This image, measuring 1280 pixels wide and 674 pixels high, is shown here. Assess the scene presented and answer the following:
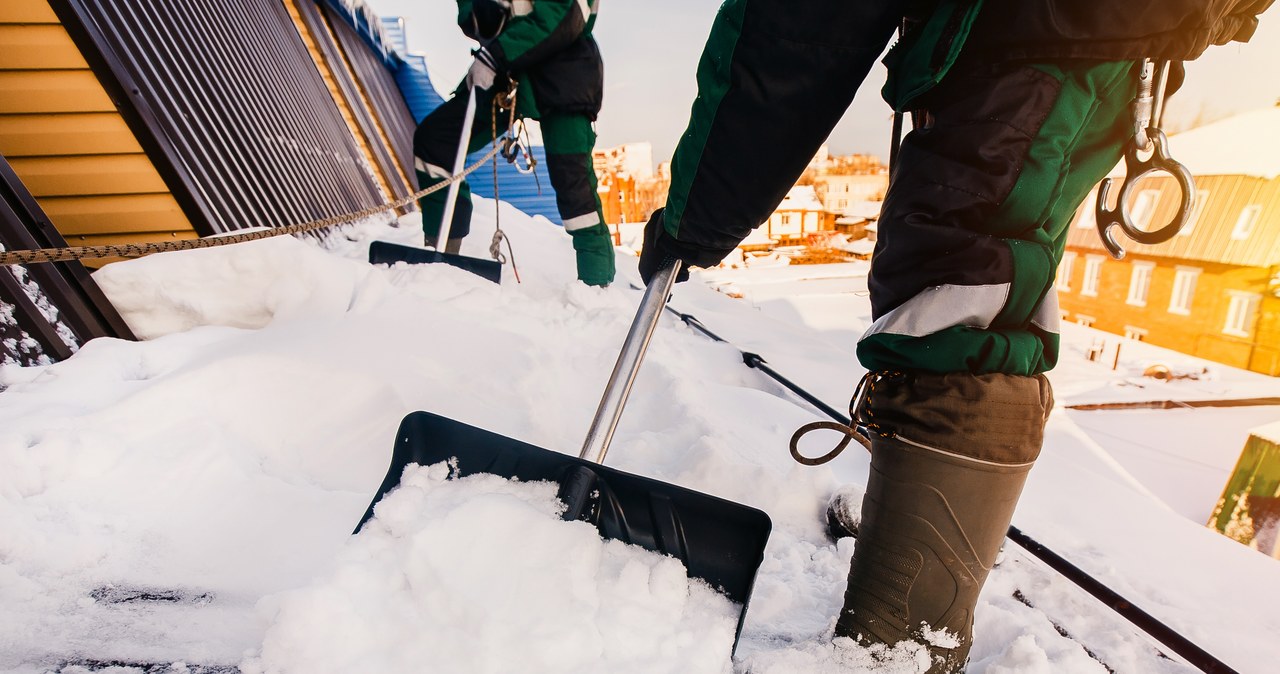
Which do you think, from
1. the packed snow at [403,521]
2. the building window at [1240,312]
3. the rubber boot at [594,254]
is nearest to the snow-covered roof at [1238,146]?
the building window at [1240,312]

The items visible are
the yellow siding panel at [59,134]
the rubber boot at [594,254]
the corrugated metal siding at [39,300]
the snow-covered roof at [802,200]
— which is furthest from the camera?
the snow-covered roof at [802,200]

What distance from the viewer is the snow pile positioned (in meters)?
0.55

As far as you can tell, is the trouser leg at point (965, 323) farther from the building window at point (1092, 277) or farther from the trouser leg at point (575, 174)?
the building window at point (1092, 277)

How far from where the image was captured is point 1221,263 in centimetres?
1368

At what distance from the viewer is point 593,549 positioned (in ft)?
2.26

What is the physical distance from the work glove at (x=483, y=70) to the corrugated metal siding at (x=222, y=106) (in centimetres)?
111

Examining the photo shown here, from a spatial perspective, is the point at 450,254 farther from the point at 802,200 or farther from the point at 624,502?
the point at 802,200

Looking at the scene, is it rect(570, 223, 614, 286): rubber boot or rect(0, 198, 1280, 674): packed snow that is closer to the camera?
rect(0, 198, 1280, 674): packed snow

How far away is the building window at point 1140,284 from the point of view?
15.9 metres

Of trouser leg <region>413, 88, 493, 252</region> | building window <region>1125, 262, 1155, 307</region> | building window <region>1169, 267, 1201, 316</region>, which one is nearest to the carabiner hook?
trouser leg <region>413, 88, 493, 252</region>

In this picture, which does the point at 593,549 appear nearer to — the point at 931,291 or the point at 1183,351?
the point at 931,291

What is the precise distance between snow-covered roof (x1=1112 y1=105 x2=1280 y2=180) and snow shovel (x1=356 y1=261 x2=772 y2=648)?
1688 cm

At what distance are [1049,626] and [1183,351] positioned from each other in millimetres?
19986

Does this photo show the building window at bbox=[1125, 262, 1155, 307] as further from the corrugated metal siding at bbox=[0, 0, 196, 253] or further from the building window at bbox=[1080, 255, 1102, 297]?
the corrugated metal siding at bbox=[0, 0, 196, 253]
